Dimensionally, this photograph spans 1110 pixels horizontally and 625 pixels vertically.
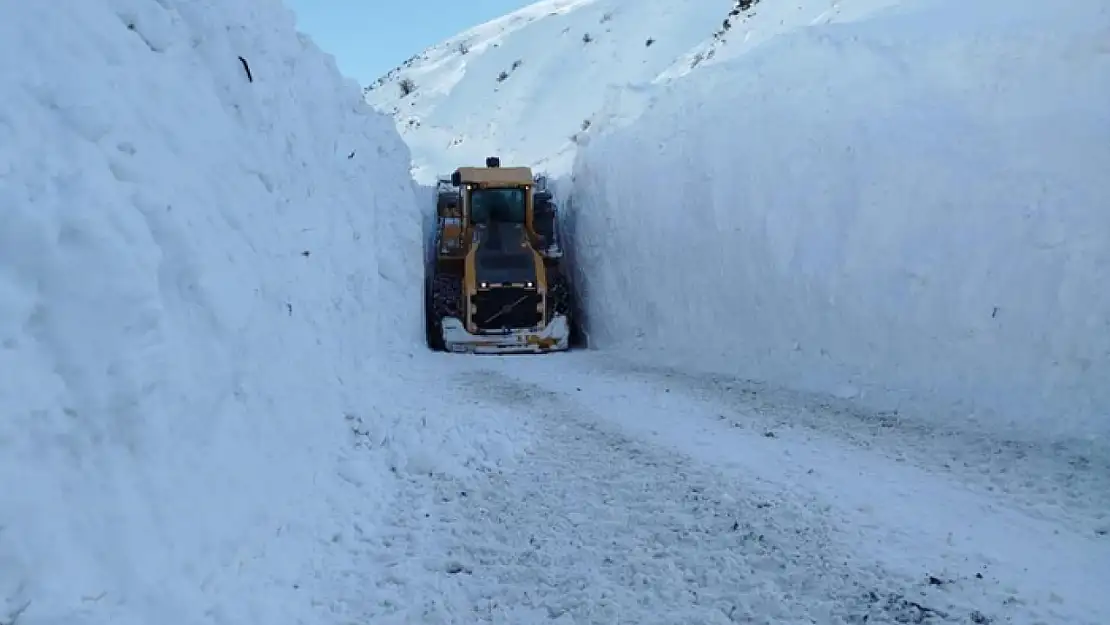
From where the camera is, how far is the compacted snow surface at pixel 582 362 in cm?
400

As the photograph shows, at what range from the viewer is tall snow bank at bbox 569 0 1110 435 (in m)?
8.27

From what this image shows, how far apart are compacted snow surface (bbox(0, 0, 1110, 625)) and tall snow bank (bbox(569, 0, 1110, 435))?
0.15ft

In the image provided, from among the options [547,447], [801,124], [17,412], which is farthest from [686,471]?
[801,124]

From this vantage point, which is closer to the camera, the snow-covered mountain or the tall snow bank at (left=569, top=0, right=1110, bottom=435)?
the tall snow bank at (left=569, top=0, right=1110, bottom=435)

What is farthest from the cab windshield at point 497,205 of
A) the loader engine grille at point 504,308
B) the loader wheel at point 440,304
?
the loader engine grille at point 504,308

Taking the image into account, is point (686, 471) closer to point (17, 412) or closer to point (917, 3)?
point (17, 412)

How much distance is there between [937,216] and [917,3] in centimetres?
638

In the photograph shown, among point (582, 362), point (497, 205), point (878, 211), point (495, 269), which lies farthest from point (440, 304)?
point (878, 211)

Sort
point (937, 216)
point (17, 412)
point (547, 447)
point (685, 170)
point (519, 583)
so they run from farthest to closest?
point (685, 170) < point (937, 216) < point (547, 447) < point (519, 583) < point (17, 412)

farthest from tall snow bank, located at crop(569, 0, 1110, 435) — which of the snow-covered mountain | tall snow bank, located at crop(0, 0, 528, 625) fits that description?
tall snow bank, located at crop(0, 0, 528, 625)

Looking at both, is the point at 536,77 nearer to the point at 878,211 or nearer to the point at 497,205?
the point at 497,205

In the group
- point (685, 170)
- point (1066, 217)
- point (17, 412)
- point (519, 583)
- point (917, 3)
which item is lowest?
point (519, 583)

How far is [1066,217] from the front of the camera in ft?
27.7

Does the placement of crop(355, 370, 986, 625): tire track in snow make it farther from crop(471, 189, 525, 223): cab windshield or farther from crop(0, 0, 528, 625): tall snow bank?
crop(471, 189, 525, 223): cab windshield
